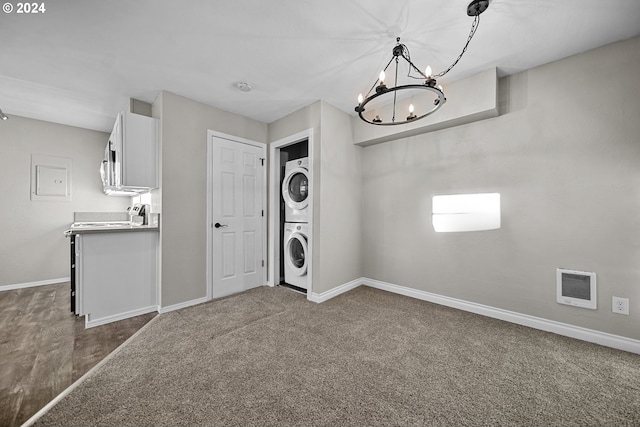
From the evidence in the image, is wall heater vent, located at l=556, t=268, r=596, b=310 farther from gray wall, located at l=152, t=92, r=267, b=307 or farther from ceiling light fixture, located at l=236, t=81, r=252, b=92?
gray wall, located at l=152, t=92, r=267, b=307

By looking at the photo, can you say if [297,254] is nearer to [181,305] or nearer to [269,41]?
[181,305]

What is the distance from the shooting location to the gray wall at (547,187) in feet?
6.47

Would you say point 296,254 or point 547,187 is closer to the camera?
point 547,187

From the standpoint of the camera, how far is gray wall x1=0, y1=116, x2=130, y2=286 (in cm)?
350

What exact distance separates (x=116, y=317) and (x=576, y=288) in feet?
14.4

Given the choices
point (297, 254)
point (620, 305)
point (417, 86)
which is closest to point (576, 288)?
point (620, 305)

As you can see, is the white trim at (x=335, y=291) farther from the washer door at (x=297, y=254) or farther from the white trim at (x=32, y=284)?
the white trim at (x=32, y=284)

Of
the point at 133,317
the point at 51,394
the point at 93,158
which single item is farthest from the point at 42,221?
the point at 51,394

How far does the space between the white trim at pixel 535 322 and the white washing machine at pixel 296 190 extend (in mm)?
1678

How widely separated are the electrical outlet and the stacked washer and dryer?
2.79 meters

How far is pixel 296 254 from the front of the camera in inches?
138

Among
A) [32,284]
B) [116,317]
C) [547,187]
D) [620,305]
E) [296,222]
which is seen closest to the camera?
[620,305]

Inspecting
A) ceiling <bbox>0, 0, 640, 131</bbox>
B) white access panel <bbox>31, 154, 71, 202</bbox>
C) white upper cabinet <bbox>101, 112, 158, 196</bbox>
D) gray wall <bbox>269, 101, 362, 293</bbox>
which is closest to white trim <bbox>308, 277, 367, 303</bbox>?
gray wall <bbox>269, 101, 362, 293</bbox>

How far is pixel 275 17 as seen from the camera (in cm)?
175
